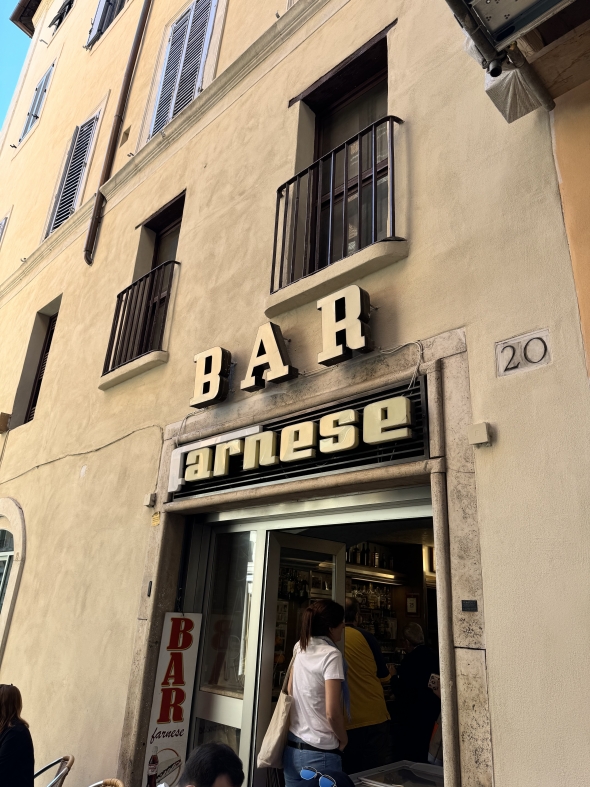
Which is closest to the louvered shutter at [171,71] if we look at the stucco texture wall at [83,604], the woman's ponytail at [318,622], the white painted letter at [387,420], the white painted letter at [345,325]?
the stucco texture wall at [83,604]

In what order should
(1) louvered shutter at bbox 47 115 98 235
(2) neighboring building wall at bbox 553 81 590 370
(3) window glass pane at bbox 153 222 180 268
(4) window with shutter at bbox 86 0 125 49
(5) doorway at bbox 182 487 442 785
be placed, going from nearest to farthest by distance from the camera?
(2) neighboring building wall at bbox 553 81 590 370 < (5) doorway at bbox 182 487 442 785 < (3) window glass pane at bbox 153 222 180 268 < (1) louvered shutter at bbox 47 115 98 235 < (4) window with shutter at bbox 86 0 125 49


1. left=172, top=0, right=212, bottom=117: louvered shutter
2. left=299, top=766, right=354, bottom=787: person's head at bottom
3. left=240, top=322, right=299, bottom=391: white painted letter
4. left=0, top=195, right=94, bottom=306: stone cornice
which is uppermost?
left=172, top=0, right=212, bottom=117: louvered shutter

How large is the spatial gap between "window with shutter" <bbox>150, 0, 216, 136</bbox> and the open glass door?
18.4 feet

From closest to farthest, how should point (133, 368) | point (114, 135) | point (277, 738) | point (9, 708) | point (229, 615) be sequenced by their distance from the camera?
point (277, 738) → point (9, 708) → point (229, 615) → point (133, 368) → point (114, 135)

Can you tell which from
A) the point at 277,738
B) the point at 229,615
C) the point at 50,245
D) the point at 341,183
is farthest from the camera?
the point at 50,245

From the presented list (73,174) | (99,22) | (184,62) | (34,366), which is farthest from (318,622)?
(99,22)

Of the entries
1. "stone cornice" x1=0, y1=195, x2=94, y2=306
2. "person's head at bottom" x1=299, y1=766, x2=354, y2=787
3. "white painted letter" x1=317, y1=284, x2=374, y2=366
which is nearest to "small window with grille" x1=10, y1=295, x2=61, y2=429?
"stone cornice" x1=0, y1=195, x2=94, y2=306

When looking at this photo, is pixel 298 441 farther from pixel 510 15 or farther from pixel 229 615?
pixel 510 15

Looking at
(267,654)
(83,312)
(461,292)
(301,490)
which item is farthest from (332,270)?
(83,312)

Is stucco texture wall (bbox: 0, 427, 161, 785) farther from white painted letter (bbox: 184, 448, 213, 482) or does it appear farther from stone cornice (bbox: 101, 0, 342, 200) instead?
stone cornice (bbox: 101, 0, 342, 200)

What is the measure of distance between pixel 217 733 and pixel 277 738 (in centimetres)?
121

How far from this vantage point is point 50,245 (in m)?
9.43

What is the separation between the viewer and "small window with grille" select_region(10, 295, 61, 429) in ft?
28.8

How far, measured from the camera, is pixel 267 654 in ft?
14.3
